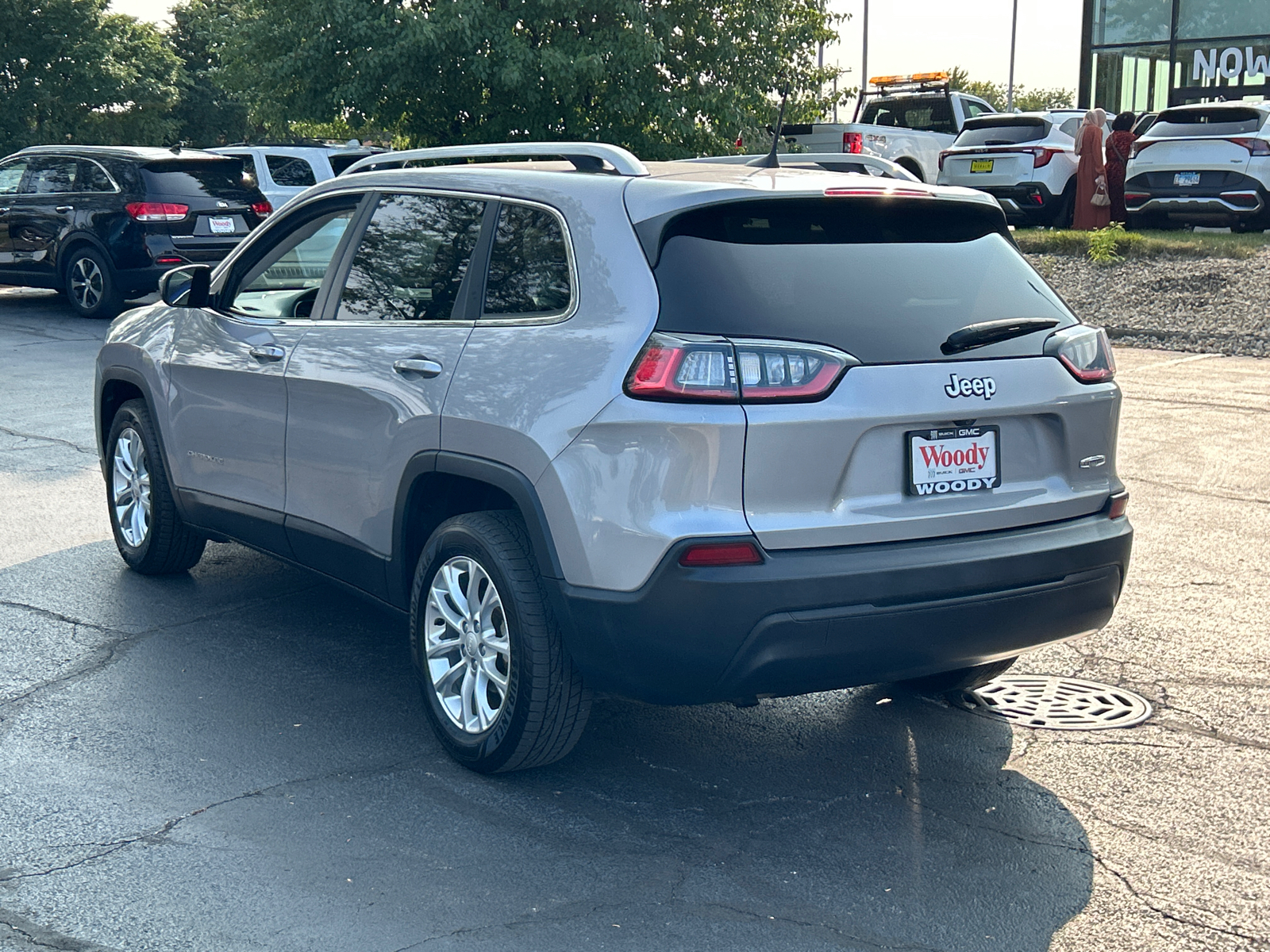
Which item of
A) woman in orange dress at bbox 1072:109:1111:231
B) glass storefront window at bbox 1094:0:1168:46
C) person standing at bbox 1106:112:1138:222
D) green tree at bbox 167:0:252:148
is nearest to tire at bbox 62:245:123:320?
woman in orange dress at bbox 1072:109:1111:231

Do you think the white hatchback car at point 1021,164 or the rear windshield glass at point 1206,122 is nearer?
the rear windshield glass at point 1206,122

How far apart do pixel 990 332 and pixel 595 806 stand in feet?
5.59

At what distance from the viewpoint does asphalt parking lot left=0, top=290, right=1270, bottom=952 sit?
345 cm

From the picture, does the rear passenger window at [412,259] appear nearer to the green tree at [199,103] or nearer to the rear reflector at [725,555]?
the rear reflector at [725,555]

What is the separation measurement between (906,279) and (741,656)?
1.16 meters

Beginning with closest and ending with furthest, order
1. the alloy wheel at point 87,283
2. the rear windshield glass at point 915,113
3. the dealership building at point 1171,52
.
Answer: the alloy wheel at point 87,283, the rear windshield glass at point 915,113, the dealership building at point 1171,52

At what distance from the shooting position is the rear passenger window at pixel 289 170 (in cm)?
1955

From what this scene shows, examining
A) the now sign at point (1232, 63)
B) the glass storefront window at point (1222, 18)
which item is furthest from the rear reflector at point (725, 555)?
the glass storefront window at point (1222, 18)

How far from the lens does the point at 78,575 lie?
6395mm

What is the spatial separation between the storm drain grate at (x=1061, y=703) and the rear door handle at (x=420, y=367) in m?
2.15

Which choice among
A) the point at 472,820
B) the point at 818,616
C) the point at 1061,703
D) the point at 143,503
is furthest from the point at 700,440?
the point at 143,503

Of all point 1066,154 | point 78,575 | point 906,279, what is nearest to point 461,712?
point 906,279

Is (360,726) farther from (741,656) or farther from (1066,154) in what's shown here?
(1066,154)

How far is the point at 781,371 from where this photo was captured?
147 inches
